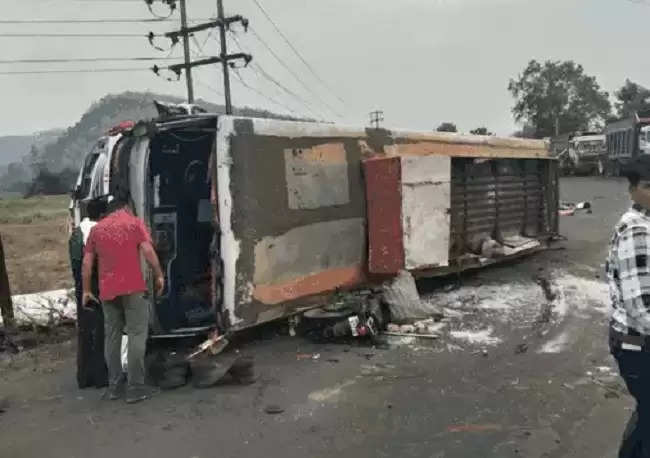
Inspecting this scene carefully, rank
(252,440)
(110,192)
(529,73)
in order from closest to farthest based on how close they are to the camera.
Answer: (252,440) → (110,192) → (529,73)

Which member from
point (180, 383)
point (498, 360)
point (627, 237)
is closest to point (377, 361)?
point (498, 360)

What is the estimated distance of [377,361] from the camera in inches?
231

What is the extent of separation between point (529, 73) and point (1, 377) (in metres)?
53.7

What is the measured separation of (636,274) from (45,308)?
7.01 meters

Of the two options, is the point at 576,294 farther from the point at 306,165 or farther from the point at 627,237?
the point at 627,237

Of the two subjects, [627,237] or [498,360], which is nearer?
[627,237]

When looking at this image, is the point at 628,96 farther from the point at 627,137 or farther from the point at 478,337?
the point at 478,337

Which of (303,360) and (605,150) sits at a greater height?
(605,150)

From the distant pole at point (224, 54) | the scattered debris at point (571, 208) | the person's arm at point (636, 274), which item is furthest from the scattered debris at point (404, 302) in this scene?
the distant pole at point (224, 54)

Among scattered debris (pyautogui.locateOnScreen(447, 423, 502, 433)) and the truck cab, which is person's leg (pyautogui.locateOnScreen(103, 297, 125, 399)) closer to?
the truck cab

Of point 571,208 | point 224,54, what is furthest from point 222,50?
point 571,208

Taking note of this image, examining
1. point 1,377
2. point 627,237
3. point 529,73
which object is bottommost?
point 1,377

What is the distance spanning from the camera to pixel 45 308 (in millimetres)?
7895

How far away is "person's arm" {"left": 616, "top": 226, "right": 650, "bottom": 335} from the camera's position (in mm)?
2709
